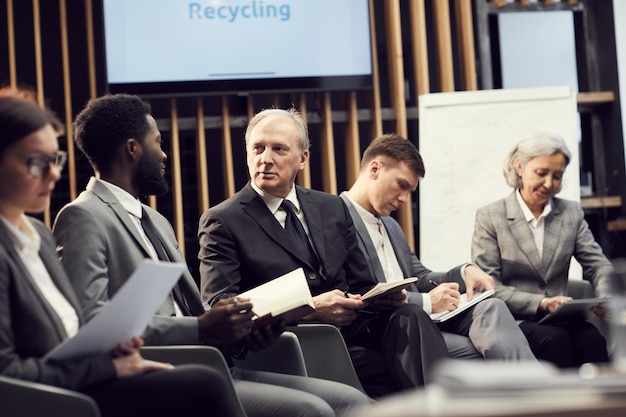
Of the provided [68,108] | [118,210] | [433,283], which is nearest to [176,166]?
[68,108]

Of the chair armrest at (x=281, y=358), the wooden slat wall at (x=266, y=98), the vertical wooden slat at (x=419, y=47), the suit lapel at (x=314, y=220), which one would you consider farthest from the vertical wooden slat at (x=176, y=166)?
the chair armrest at (x=281, y=358)

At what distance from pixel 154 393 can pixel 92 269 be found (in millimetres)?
503

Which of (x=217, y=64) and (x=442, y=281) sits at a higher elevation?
(x=217, y=64)

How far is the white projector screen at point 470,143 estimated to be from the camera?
5.32 meters

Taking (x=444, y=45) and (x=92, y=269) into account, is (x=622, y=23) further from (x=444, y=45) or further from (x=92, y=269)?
(x=92, y=269)

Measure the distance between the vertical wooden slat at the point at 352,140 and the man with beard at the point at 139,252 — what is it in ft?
9.38

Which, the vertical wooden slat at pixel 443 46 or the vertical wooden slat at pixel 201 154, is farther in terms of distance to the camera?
the vertical wooden slat at pixel 443 46

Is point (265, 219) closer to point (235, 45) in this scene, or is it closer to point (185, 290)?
point (185, 290)

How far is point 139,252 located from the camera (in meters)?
2.63

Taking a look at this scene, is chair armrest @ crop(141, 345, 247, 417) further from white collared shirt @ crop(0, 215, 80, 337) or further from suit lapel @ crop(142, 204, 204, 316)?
suit lapel @ crop(142, 204, 204, 316)

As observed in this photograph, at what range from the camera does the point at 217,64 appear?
5395mm

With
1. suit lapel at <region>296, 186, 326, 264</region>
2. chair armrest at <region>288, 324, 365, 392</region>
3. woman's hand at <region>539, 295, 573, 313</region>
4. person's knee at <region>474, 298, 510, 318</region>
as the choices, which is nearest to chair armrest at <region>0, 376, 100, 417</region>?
chair armrest at <region>288, 324, 365, 392</region>

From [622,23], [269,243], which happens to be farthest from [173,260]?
[622,23]

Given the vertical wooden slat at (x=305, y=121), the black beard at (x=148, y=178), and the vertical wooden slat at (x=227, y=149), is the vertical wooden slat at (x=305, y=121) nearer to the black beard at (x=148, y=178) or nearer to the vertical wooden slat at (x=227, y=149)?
the vertical wooden slat at (x=227, y=149)
